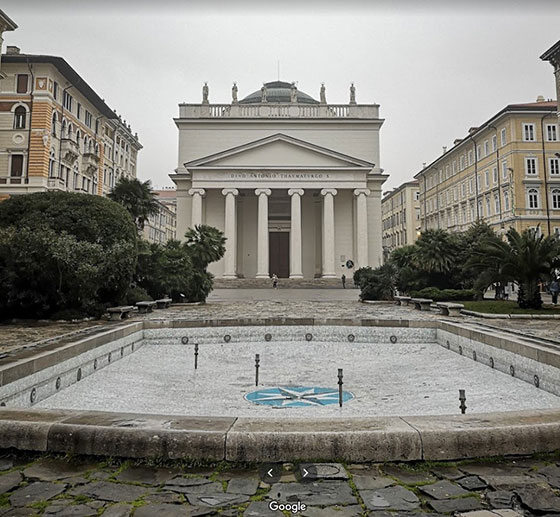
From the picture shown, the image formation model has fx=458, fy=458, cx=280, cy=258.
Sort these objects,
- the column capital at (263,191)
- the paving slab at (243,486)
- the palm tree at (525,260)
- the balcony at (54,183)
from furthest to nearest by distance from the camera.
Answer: the column capital at (263,191) → the balcony at (54,183) → the palm tree at (525,260) → the paving slab at (243,486)

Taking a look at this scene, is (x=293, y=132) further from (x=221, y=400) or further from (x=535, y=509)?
(x=535, y=509)

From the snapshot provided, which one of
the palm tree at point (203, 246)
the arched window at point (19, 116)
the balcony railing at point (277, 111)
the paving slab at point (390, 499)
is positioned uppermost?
the balcony railing at point (277, 111)

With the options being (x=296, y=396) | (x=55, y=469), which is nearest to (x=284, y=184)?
(x=296, y=396)

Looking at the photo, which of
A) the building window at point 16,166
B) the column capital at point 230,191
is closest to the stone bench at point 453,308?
the column capital at point 230,191

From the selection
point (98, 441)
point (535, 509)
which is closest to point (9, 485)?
point (98, 441)

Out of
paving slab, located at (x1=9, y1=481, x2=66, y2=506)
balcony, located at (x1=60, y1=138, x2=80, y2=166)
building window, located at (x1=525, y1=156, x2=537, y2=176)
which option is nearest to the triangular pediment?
balcony, located at (x1=60, y1=138, x2=80, y2=166)

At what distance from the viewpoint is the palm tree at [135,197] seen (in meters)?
26.5

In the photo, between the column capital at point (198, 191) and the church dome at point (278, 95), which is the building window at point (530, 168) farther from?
→ the column capital at point (198, 191)

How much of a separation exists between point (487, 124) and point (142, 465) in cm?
4378

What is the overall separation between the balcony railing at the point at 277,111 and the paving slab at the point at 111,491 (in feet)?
143

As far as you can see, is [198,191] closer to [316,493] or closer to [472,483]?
[316,493]

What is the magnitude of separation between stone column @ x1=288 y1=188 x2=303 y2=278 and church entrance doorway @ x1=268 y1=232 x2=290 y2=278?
547cm

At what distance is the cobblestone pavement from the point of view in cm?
269

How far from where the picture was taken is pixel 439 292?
2058 cm
